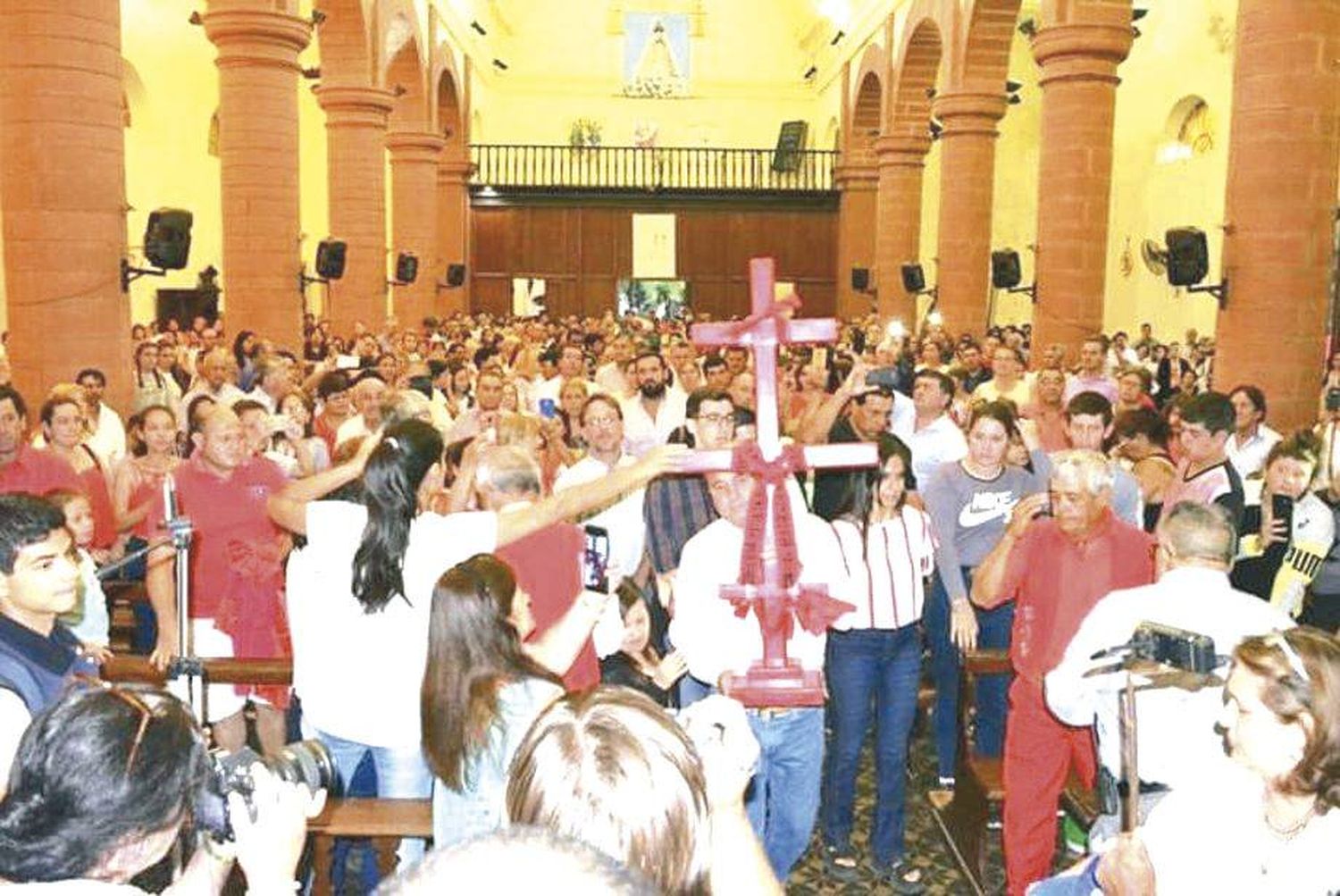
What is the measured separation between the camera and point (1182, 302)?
20.1 m

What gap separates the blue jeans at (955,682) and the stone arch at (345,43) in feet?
42.2

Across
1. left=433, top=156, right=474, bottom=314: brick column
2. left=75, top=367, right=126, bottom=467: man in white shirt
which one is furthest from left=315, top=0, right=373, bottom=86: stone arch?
left=433, top=156, right=474, bottom=314: brick column

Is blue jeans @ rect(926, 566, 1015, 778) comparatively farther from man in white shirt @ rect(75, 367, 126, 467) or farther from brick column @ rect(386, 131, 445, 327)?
brick column @ rect(386, 131, 445, 327)

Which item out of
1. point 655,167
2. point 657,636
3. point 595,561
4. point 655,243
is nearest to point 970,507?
point 657,636

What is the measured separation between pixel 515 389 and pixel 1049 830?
5.26m

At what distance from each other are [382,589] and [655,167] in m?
29.1

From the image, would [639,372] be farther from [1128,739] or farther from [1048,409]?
[1128,739]

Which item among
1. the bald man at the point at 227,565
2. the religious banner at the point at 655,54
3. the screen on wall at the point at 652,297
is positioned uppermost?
the religious banner at the point at 655,54

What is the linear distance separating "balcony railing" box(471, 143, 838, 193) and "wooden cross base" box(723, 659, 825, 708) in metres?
26.7

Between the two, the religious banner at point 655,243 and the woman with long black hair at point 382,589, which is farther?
the religious banner at point 655,243

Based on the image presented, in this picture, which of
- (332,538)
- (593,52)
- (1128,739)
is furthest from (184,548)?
(593,52)

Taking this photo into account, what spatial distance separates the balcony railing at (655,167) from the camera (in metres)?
30.7

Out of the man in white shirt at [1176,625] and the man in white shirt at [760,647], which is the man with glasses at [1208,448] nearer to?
the man in white shirt at [1176,625]

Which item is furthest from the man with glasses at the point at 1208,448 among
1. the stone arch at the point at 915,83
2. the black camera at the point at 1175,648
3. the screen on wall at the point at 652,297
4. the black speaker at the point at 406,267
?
the screen on wall at the point at 652,297
